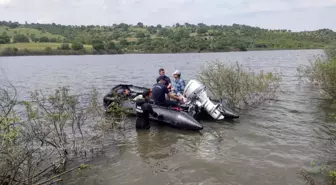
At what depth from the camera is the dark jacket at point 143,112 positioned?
10227 mm

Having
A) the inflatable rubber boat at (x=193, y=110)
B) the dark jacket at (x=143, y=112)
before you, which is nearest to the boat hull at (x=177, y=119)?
the inflatable rubber boat at (x=193, y=110)

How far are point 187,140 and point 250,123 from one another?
3.17m

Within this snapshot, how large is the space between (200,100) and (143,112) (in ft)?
7.65

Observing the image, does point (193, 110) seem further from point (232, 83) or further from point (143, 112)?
point (232, 83)

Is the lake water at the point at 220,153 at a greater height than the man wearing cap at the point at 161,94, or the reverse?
the man wearing cap at the point at 161,94

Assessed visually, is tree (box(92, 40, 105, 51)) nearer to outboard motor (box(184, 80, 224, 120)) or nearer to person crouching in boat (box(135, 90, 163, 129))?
outboard motor (box(184, 80, 224, 120))

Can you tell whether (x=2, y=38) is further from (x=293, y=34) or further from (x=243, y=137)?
(x=293, y=34)

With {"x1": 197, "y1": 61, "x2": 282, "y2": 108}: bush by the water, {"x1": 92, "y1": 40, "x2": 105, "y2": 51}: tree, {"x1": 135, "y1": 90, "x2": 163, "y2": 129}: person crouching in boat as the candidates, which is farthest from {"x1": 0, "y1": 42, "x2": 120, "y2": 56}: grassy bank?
{"x1": 135, "y1": 90, "x2": 163, "y2": 129}: person crouching in boat

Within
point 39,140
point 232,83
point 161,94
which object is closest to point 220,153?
point 161,94

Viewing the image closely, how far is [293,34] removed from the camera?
113 metres

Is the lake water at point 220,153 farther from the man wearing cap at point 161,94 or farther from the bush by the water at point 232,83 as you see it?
the bush by the water at point 232,83

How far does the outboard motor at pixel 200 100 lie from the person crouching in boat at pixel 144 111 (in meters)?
1.37

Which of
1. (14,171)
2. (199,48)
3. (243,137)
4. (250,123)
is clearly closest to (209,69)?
(250,123)

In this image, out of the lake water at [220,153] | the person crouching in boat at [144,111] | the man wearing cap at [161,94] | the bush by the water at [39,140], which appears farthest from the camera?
the man wearing cap at [161,94]
